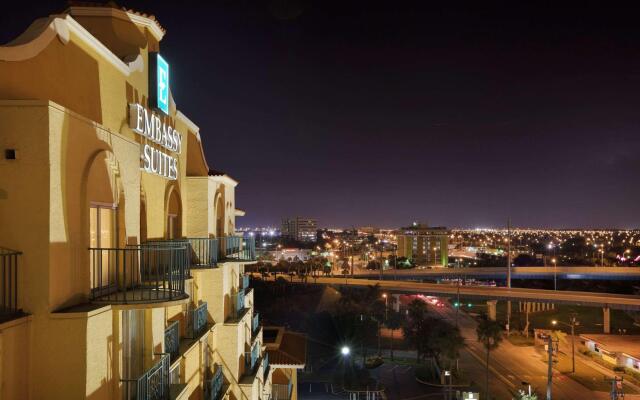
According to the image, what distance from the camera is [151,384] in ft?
31.3

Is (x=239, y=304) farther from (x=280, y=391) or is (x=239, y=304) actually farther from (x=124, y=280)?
(x=124, y=280)

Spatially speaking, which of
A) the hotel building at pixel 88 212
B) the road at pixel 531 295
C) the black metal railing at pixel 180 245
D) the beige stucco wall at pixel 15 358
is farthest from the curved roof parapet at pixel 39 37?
the road at pixel 531 295

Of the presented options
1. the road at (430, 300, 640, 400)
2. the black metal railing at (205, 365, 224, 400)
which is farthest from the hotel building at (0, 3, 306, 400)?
the road at (430, 300, 640, 400)

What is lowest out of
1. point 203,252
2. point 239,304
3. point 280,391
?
point 280,391

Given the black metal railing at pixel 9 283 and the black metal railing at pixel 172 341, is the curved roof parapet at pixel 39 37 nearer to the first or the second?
the black metal railing at pixel 9 283

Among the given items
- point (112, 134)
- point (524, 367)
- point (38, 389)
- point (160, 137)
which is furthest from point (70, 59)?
point (524, 367)

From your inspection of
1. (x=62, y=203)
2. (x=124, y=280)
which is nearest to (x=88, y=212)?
(x=62, y=203)

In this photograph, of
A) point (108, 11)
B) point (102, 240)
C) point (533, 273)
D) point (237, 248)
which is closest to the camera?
point (102, 240)

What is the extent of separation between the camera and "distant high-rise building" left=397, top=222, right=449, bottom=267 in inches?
7323

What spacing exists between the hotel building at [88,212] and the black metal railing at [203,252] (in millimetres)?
1847

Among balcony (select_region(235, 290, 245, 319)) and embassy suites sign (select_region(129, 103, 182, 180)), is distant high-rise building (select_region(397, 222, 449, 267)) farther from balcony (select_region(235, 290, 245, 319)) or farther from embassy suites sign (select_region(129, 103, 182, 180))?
embassy suites sign (select_region(129, 103, 182, 180))

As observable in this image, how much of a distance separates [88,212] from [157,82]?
548 centimetres

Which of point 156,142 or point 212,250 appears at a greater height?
point 156,142

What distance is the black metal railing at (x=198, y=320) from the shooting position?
15.2 m
